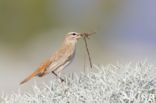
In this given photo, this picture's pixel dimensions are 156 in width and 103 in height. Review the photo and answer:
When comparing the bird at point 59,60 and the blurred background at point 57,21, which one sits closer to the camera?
the bird at point 59,60

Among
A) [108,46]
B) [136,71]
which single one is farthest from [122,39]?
[136,71]

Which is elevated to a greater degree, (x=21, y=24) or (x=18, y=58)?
(x=21, y=24)

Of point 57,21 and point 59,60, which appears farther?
point 57,21

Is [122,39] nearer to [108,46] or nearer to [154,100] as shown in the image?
[108,46]

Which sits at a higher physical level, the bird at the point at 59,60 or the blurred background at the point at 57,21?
the blurred background at the point at 57,21

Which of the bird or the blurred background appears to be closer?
the bird

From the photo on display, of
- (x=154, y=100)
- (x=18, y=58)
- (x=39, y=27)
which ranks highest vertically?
(x=39, y=27)

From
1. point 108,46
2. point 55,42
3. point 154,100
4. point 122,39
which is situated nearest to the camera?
point 154,100

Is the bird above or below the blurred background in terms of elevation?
below
